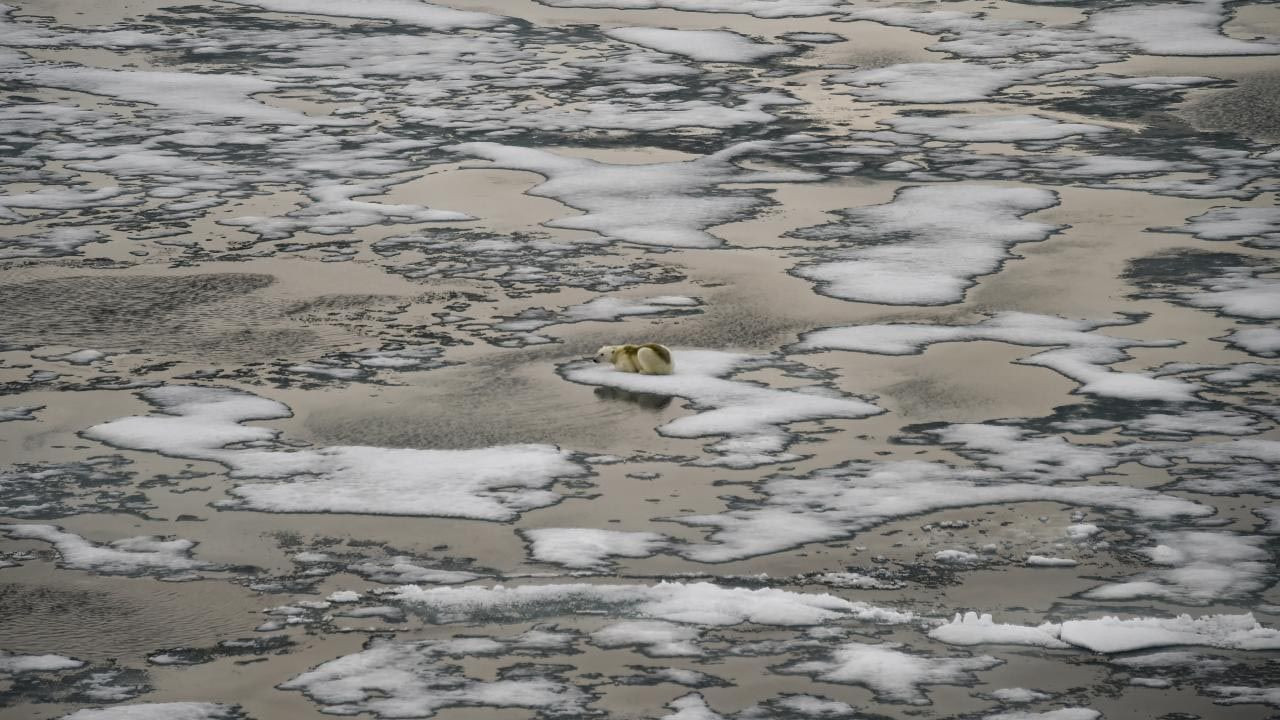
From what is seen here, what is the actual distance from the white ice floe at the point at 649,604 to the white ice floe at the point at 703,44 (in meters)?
6.09

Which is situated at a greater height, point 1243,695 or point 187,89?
point 187,89

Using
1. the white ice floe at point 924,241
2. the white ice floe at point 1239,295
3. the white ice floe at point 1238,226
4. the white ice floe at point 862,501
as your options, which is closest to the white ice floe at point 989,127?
the white ice floe at point 924,241

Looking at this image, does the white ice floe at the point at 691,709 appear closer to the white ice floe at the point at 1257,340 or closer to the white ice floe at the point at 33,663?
the white ice floe at the point at 33,663

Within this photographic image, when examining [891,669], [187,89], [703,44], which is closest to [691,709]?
[891,669]

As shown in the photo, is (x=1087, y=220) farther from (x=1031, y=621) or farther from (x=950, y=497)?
(x=1031, y=621)

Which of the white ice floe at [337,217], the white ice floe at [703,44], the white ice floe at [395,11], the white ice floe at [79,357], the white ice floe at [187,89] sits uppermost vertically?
the white ice floe at [395,11]

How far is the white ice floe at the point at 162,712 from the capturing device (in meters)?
2.58

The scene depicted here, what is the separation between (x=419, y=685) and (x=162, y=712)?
1.29 feet

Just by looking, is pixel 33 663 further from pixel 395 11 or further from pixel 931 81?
pixel 395 11

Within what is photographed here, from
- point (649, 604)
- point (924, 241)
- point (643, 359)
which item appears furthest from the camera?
point (924, 241)

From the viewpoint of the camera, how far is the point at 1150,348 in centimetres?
442

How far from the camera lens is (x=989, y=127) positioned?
285 inches

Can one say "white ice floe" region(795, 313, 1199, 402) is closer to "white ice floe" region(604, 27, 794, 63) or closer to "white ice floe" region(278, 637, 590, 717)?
"white ice floe" region(278, 637, 590, 717)

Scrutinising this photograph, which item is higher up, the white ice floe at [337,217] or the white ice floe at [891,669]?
the white ice floe at [337,217]
